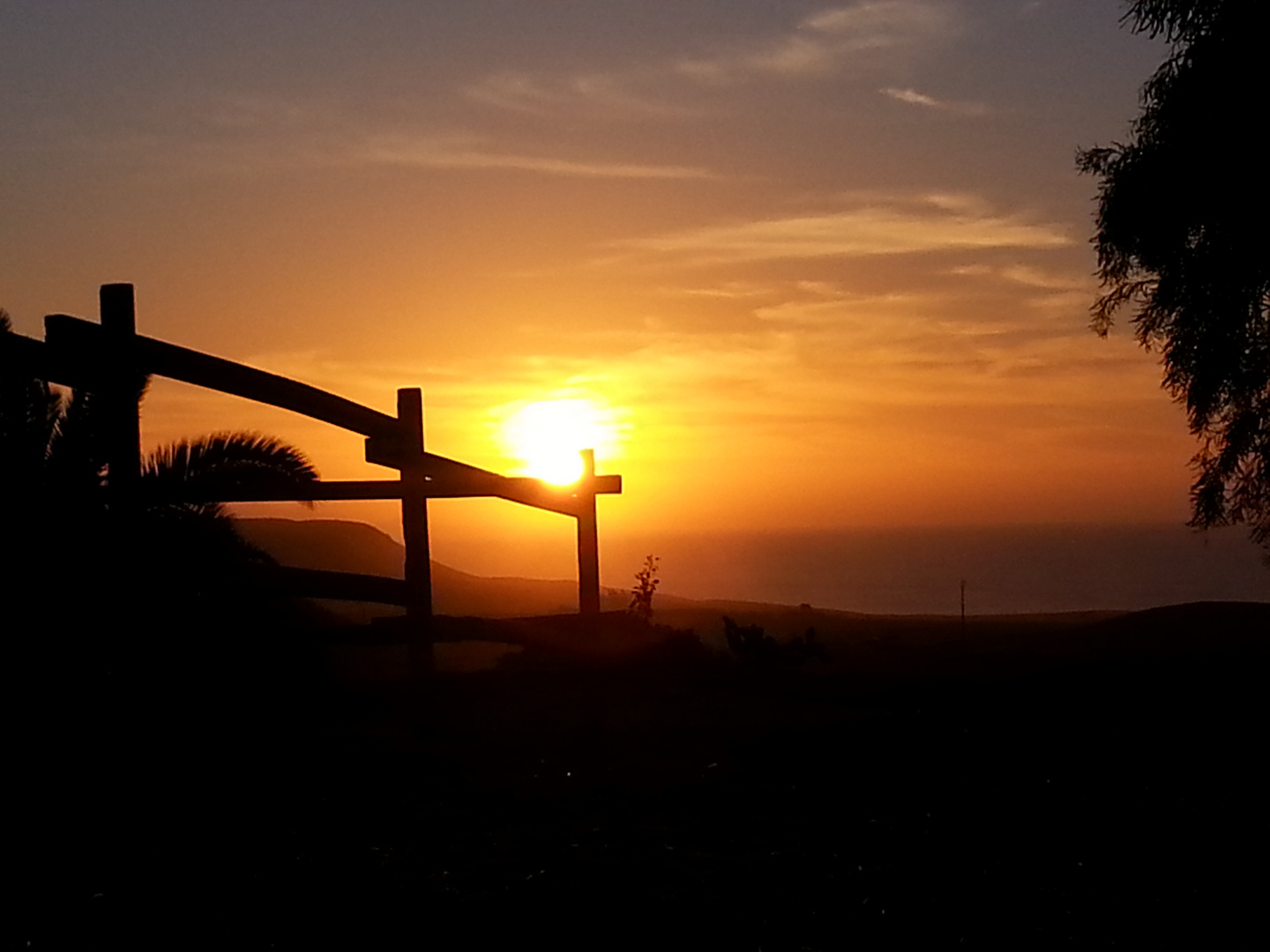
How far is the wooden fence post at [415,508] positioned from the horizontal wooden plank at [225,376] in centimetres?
28

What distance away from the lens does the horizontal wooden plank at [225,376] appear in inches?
391

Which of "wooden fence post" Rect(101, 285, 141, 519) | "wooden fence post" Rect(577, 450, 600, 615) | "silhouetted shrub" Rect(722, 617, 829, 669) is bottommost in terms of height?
"silhouetted shrub" Rect(722, 617, 829, 669)

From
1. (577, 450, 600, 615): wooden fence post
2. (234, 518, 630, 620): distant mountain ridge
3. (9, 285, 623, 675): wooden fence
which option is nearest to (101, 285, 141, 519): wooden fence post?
(9, 285, 623, 675): wooden fence

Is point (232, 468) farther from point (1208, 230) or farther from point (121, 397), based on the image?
point (1208, 230)

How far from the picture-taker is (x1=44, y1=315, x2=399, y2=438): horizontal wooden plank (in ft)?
32.6

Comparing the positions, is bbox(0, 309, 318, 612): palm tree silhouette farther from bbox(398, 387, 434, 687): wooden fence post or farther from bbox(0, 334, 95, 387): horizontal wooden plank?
bbox(398, 387, 434, 687): wooden fence post

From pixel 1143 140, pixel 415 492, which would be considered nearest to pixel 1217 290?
pixel 1143 140

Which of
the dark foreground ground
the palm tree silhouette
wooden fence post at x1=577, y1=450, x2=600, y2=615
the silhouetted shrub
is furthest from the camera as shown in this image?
the silhouetted shrub

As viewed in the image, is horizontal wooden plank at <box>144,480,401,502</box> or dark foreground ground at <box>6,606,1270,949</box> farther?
horizontal wooden plank at <box>144,480,401,502</box>

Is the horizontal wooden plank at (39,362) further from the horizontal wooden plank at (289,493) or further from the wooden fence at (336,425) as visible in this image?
the horizontal wooden plank at (289,493)

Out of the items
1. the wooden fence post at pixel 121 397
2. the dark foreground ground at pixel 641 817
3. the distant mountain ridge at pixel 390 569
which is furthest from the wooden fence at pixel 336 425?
the distant mountain ridge at pixel 390 569

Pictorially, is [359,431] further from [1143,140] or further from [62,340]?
[1143,140]

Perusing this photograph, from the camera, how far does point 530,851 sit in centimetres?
888

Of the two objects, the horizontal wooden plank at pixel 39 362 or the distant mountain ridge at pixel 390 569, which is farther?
the distant mountain ridge at pixel 390 569
